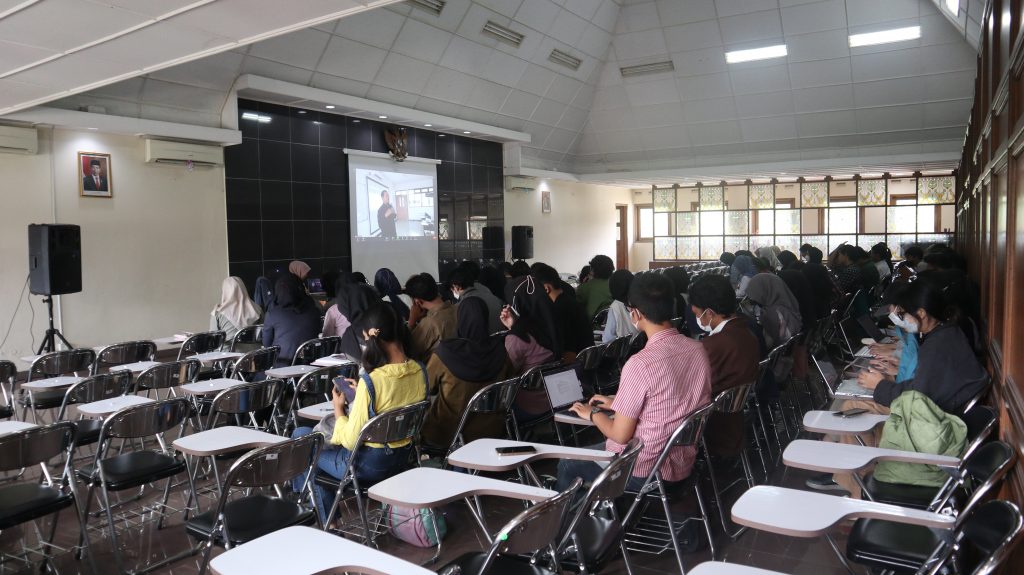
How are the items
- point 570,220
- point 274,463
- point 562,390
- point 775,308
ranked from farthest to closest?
point 570,220
point 775,308
point 562,390
point 274,463

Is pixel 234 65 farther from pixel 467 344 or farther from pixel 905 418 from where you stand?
pixel 905 418

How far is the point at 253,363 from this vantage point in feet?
16.8

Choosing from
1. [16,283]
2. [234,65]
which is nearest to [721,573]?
[16,283]

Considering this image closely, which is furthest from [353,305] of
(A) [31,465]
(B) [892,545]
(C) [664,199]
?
(C) [664,199]

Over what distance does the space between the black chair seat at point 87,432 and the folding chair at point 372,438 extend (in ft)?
5.34

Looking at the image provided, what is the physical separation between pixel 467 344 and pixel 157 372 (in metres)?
2.10

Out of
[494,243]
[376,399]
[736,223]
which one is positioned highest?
[736,223]

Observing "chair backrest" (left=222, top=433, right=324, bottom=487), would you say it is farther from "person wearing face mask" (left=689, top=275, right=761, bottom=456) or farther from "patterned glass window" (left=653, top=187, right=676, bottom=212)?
"patterned glass window" (left=653, top=187, right=676, bottom=212)

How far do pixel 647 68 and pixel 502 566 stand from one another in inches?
525

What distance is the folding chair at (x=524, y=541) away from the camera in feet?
6.45

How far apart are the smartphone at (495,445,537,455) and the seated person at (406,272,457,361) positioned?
1912mm

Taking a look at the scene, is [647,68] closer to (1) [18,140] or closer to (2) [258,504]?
(1) [18,140]

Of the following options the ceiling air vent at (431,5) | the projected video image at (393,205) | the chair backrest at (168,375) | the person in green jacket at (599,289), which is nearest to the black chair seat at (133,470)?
the chair backrest at (168,375)

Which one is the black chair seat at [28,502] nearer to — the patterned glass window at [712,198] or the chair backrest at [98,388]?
the chair backrest at [98,388]
